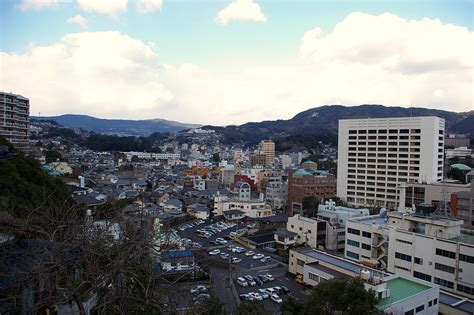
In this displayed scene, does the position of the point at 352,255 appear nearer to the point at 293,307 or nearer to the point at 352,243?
the point at 352,243

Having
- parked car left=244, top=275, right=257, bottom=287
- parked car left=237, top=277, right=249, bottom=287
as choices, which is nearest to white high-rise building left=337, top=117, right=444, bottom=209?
parked car left=244, top=275, right=257, bottom=287

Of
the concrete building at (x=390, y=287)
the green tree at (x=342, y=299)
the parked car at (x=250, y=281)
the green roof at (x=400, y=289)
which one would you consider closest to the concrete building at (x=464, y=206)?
the concrete building at (x=390, y=287)

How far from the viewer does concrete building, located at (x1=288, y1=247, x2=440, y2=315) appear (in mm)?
7801

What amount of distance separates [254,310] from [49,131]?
7149cm

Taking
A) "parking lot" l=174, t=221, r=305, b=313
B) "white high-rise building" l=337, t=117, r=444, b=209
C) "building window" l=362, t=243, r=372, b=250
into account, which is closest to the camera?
"parking lot" l=174, t=221, r=305, b=313

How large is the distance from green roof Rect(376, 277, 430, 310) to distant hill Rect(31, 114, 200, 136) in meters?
137

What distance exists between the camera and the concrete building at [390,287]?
7.80 m

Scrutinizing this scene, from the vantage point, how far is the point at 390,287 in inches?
343

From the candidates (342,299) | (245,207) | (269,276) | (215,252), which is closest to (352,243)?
(269,276)

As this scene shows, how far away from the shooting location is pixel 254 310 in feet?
18.7

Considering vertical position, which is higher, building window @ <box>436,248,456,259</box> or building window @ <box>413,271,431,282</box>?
building window @ <box>436,248,456,259</box>

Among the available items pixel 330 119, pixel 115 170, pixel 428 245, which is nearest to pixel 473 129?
pixel 330 119

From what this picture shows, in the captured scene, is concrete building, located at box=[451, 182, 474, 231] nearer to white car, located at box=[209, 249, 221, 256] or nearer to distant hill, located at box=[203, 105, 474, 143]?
white car, located at box=[209, 249, 221, 256]

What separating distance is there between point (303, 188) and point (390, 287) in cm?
1506
